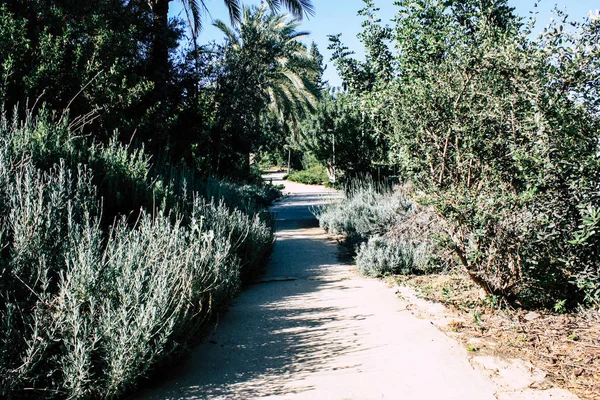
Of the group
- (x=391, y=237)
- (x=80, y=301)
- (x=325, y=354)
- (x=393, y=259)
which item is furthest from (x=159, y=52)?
(x=325, y=354)

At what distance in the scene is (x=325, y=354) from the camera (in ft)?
11.9

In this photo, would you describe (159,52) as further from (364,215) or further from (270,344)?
(270,344)

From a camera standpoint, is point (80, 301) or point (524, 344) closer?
point (80, 301)

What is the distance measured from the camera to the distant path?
3.01m

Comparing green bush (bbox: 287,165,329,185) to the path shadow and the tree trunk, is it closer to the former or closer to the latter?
the tree trunk

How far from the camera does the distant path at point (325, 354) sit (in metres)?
3.01

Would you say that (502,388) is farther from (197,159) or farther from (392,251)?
(197,159)

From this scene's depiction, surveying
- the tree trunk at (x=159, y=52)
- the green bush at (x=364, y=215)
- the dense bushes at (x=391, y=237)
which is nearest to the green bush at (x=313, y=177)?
the green bush at (x=364, y=215)

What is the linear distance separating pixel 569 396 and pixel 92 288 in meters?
3.25

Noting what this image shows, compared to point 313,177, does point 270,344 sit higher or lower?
lower

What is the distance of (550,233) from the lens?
3.75m

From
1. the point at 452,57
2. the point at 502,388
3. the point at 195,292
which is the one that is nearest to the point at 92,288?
the point at 195,292

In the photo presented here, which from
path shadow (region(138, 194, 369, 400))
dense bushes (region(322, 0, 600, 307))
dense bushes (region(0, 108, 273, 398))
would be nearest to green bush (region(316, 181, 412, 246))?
path shadow (region(138, 194, 369, 400))

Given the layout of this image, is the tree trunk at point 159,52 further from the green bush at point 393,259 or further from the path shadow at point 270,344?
the green bush at point 393,259
